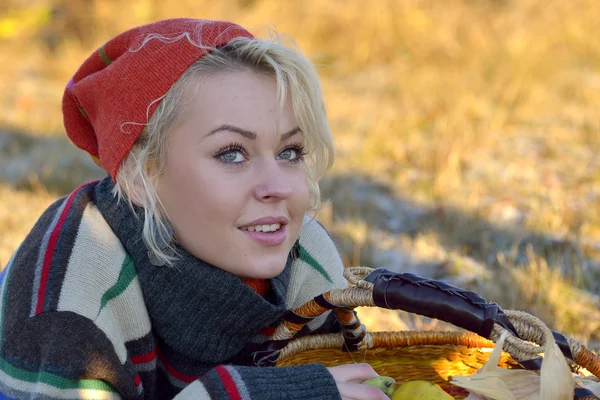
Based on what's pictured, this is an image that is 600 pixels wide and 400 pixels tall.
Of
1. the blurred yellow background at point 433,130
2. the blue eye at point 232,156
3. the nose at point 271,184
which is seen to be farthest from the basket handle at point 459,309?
the blurred yellow background at point 433,130

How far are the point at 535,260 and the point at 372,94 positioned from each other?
3564 mm

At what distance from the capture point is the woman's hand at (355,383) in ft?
5.16

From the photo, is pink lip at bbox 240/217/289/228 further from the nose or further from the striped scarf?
the striped scarf

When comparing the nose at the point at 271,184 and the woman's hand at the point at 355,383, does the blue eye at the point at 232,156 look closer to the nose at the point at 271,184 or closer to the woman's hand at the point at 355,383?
the nose at the point at 271,184

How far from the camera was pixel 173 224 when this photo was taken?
1.76 meters

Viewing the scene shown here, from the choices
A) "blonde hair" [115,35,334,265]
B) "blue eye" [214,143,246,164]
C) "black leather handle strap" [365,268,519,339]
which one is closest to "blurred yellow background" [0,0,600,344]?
"blonde hair" [115,35,334,265]

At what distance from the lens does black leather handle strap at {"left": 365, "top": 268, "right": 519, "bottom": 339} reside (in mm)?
Result: 1558

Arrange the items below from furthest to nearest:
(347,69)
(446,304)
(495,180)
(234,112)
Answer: (347,69), (495,180), (234,112), (446,304)

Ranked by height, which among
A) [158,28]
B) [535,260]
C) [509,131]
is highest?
[158,28]

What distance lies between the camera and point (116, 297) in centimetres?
167

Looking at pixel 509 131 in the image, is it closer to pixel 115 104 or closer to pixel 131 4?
pixel 115 104

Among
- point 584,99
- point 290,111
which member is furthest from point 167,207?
point 584,99

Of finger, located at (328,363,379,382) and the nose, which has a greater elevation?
the nose

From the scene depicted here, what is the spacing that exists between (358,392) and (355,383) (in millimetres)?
51
